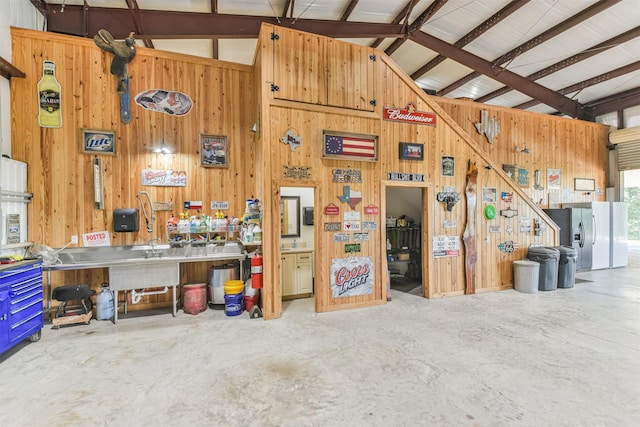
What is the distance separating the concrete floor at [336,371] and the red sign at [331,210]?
1.60 meters

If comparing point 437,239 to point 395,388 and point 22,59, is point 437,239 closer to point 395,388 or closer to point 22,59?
point 395,388

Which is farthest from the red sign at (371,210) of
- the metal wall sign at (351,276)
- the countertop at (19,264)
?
the countertop at (19,264)

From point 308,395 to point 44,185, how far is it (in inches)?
189

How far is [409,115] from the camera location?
516cm

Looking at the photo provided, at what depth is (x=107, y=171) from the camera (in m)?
4.50

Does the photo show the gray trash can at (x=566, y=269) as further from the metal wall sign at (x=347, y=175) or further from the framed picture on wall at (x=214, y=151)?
the framed picture on wall at (x=214, y=151)

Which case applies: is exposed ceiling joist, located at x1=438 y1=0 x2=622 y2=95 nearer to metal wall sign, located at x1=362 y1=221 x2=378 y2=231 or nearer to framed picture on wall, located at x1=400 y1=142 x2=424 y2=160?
framed picture on wall, located at x1=400 y1=142 x2=424 y2=160

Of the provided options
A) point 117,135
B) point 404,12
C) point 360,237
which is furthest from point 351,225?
point 404,12

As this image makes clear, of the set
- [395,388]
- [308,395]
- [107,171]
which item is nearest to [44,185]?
[107,171]

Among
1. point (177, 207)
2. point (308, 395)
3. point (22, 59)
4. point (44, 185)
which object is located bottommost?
point (308, 395)

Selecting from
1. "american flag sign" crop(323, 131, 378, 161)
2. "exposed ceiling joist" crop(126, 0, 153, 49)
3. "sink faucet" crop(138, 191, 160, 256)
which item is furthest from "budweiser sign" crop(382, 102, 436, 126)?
"exposed ceiling joist" crop(126, 0, 153, 49)

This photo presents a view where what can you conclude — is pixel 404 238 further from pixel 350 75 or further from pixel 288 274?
pixel 350 75

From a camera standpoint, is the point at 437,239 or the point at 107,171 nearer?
the point at 107,171

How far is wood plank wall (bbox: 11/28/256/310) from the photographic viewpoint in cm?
420
